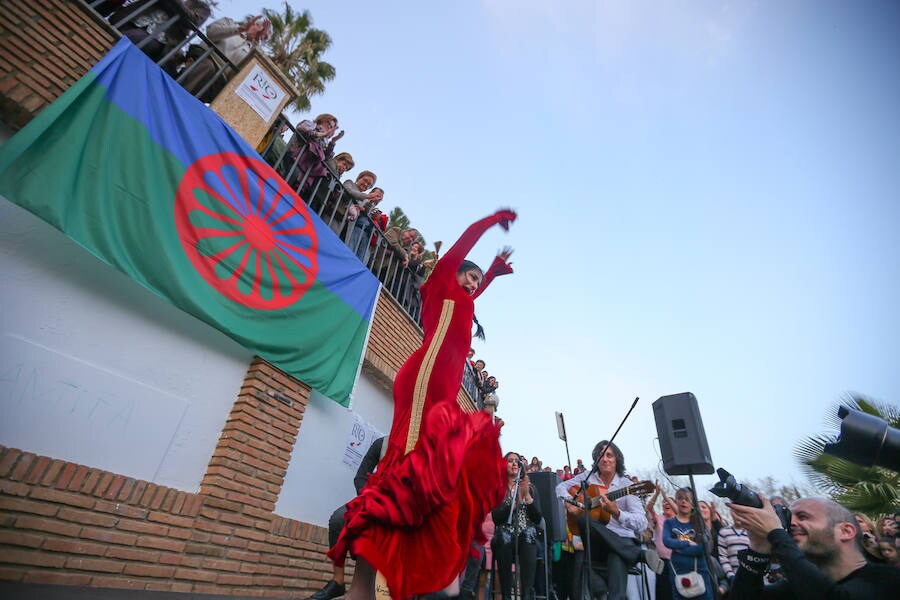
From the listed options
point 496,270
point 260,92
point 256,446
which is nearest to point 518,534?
point 256,446

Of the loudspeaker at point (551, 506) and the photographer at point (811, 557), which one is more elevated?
the loudspeaker at point (551, 506)

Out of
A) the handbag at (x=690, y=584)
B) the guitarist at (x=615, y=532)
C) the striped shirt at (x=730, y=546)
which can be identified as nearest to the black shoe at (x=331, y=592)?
the guitarist at (x=615, y=532)

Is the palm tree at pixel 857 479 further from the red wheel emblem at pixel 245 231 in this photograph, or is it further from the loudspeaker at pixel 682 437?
the red wheel emblem at pixel 245 231

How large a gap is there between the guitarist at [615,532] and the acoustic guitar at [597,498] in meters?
0.03

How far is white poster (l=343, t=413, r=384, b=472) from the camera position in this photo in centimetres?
527

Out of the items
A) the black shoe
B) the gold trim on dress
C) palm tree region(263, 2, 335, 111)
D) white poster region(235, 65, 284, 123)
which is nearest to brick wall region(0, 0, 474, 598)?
the black shoe

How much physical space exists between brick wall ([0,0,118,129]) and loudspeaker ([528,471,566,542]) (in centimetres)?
573

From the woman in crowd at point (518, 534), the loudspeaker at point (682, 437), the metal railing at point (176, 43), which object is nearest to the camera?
the loudspeaker at point (682, 437)

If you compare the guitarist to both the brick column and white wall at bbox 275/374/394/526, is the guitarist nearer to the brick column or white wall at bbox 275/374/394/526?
white wall at bbox 275/374/394/526

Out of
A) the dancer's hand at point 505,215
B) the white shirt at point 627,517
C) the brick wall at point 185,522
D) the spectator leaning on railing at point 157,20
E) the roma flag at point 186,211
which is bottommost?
the brick wall at point 185,522

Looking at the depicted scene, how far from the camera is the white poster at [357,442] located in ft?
17.3

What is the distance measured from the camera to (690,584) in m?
4.31

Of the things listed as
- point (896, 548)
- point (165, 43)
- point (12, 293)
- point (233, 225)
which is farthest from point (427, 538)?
point (165, 43)

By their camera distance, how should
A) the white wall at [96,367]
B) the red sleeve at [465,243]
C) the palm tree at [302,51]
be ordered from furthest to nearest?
the palm tree at [302,51] → the white wall at [96,367] → the red sleeve at [465,243]
